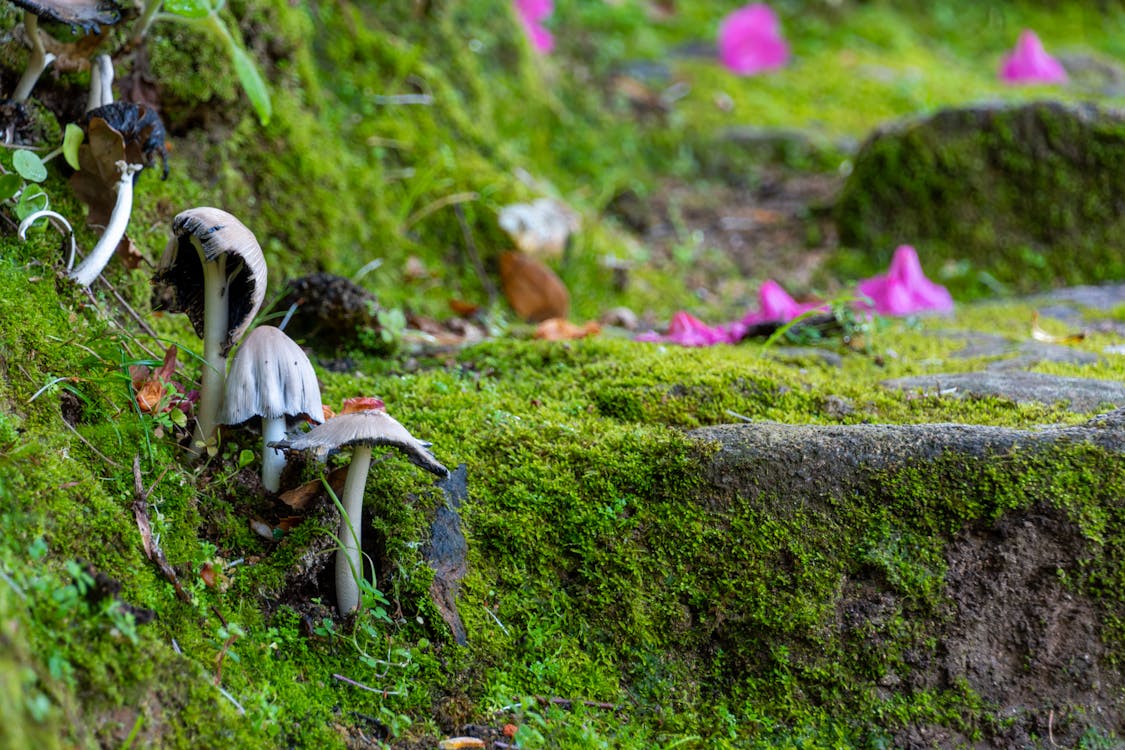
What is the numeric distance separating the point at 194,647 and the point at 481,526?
74cm

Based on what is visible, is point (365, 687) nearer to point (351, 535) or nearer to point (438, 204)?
point (351, 535)

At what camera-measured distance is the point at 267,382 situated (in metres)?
2.25

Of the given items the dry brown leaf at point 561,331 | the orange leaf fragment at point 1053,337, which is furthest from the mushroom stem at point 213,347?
the orange leaf fragment at point 1053,337

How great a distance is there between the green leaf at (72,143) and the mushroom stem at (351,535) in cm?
131

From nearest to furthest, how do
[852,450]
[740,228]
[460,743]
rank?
[460,743] → [852,450] → [740,228]

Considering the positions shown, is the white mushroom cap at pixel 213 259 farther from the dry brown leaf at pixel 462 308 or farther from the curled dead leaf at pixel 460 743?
the dry brown leaf at pixel 462 308

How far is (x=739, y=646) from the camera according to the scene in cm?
243

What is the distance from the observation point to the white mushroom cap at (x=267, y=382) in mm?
2252

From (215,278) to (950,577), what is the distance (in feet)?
6.38

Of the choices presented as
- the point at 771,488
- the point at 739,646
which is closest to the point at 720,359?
the point at 771,488

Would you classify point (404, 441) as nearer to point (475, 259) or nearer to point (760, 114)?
point (475, 259)

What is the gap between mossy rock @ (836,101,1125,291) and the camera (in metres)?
5.66

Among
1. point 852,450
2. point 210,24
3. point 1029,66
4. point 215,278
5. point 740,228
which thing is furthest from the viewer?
point 1029,66

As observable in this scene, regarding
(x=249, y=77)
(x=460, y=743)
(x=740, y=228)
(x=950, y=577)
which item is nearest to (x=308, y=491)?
(x=460, y=743)
